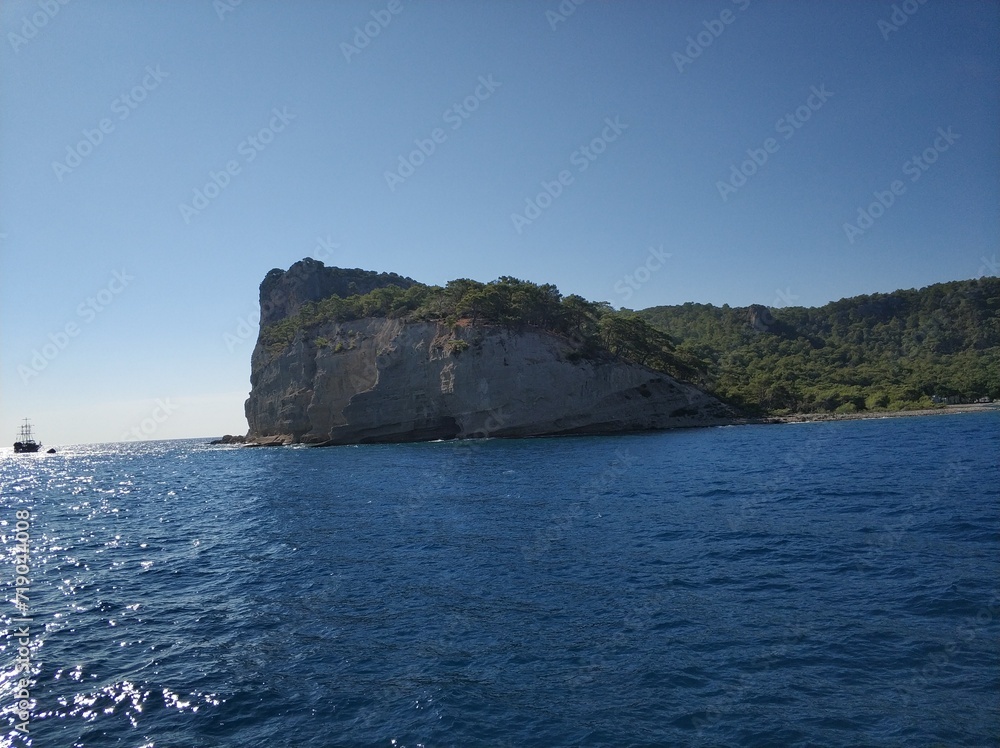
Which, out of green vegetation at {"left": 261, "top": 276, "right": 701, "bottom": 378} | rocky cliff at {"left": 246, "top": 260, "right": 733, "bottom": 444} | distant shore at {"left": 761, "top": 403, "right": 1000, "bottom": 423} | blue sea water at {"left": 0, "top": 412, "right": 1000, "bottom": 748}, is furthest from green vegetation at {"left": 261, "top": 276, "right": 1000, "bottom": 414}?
blue sea water at {"left": 0, "top": 412, "right": 1000, "bottom": 748}

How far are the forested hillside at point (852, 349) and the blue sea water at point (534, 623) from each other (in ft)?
237

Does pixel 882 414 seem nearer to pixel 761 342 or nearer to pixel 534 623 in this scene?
pixel 761 342

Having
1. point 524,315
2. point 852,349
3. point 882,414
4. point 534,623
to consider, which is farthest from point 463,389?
point 852,349

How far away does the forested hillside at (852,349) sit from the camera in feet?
302

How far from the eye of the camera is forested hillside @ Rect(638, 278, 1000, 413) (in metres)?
92.1

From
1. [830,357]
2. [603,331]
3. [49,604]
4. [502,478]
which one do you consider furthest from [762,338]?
[49,604]

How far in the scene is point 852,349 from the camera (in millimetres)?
134500

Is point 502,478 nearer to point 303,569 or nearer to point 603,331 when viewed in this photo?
point 303,569

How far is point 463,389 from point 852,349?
107 meters

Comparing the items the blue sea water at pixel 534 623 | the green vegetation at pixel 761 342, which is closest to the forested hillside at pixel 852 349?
the green vegetation at pixel 761 342

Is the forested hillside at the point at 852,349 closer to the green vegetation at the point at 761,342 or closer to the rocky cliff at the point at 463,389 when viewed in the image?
the green vegetation at the point at 761,342

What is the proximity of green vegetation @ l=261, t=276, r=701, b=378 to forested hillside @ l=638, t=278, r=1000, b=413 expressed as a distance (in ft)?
29.1

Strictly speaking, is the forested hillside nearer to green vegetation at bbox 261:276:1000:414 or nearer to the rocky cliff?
green vegetation at bbox 261:276:1000:414

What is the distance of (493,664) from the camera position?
33.3ft
